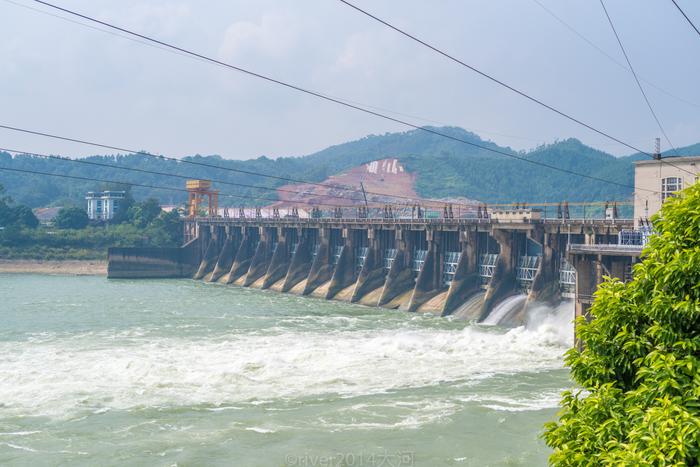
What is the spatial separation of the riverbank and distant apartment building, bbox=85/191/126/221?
1757 inches

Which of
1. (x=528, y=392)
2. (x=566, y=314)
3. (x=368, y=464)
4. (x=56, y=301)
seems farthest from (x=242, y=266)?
(x=368, y=464)

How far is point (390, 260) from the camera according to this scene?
2736 inches

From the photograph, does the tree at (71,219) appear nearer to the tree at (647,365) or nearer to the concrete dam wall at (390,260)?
the concrete dam wall at (390,260)

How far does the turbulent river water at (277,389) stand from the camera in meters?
23.3

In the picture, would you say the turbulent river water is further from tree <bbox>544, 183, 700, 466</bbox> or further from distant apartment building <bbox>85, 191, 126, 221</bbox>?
distant apartment building <bbox>85, 191, 126, 221</bbox>

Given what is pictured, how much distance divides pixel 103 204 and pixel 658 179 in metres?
146

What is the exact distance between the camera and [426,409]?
27.8 meters

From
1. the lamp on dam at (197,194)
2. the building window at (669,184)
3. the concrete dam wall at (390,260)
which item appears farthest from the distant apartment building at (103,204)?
the building window at (669,184)

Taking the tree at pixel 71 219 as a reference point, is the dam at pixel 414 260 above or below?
below

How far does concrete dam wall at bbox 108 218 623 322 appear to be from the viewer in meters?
52.2

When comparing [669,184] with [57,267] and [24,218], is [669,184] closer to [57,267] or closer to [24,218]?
[57,267]

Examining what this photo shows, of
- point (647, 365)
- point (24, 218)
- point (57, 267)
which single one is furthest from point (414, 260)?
point (24, 218)

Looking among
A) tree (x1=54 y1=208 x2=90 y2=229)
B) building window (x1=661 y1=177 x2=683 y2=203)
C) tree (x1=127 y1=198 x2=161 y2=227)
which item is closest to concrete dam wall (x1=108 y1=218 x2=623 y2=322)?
building window (x1=661 y1=177 x2=683 y2=203)

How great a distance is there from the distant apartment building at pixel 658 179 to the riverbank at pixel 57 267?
76355mm
